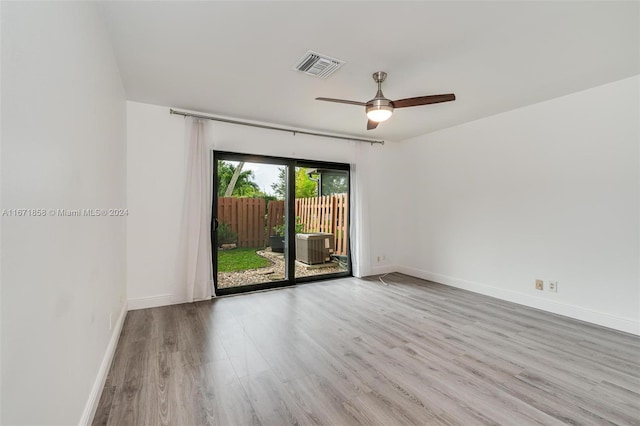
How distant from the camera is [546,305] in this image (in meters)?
3.36

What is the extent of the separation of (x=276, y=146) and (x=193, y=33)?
7.24 ft

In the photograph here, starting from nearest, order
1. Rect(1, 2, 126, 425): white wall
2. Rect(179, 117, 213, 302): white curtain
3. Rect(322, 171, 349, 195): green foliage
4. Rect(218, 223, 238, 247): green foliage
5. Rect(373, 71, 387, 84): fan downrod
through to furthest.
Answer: Rect(1, 2, 126, 425): white wall
Rect(373, 71, 387, 84): fan downrod
Rect(179, 117, 213, 302): white curtain
Rect(218, 223, 238, 247): green foliage
Rect(322, 171, 349, 195): green foliage

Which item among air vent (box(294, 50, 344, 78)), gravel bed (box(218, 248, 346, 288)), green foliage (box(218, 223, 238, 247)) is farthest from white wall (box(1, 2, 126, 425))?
gravel bed (box(218, 248, 346, 288))

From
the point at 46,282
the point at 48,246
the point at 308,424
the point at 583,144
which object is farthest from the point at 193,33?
the point at 583,144

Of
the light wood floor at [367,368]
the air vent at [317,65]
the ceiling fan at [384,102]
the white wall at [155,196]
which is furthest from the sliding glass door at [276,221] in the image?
the ceiling fan at [384,102]

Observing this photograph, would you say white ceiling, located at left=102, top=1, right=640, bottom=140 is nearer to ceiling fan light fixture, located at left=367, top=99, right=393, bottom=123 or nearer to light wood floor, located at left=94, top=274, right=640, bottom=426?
ceiling fan light fixture, located at left=367, top=99, right=393, bottom=123

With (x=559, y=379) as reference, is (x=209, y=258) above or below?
above

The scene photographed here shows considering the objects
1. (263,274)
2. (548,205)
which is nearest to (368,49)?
(548,205)

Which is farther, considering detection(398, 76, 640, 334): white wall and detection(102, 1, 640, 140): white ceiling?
detection(398, 76, 640, 334): white wall

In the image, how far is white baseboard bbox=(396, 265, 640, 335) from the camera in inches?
112

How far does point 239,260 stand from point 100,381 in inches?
92.8

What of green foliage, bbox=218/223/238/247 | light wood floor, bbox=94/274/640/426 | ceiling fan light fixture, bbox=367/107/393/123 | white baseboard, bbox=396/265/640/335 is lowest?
light wood floor, bbox=94/274/640/426

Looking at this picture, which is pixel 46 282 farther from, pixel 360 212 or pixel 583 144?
pixel 583 144

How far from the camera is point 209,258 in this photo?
12.0ft
